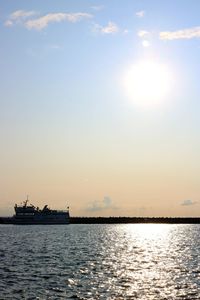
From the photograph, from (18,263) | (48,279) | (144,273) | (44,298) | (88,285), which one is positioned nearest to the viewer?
(44,298)

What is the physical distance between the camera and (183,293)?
152 feet

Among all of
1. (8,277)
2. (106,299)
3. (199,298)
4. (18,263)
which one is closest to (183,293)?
(199,298)

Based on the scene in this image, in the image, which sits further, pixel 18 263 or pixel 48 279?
pixel 18 263

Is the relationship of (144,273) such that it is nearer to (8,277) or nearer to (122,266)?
(122,266)

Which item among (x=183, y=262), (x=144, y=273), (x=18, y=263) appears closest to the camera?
(x=144, y=273)

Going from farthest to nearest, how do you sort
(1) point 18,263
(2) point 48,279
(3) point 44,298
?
(1) point 18,263 < (2) point 48,279 < (3) point 44,298

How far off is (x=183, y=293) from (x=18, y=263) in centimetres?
3007

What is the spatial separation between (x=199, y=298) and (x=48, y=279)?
17820 millimetres

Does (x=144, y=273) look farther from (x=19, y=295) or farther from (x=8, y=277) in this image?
(x=19, y=295)

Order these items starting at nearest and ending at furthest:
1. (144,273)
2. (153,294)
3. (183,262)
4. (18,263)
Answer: (153,294), (144,273), (18,263), (183,262)

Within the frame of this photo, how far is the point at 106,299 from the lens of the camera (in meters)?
42.8

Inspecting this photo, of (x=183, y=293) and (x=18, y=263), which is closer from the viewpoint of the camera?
(x=183, y=293)

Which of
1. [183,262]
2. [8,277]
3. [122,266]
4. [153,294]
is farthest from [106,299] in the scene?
[183,262]

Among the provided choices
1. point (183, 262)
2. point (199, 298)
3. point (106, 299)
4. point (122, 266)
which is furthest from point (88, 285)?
point (183, 262)
